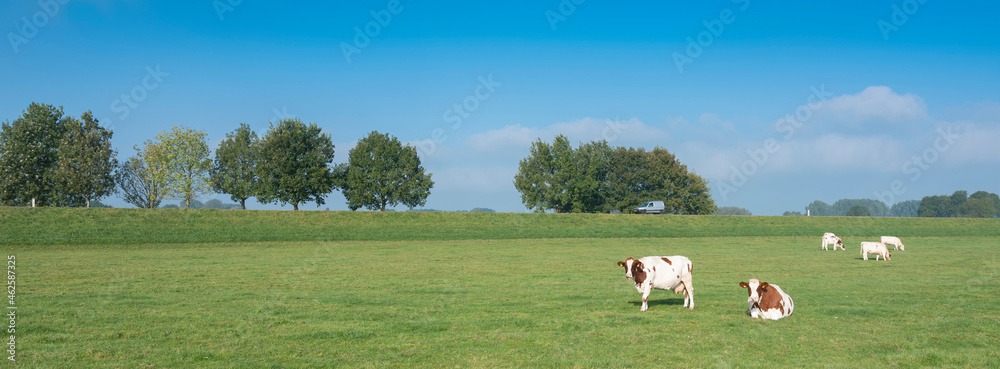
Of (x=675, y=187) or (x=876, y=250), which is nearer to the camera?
(x=876, y=250)

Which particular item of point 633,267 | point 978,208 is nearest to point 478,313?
point 633,267

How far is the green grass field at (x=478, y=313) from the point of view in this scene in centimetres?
1046

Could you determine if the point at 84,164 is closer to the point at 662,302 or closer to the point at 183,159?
the point at 183,159

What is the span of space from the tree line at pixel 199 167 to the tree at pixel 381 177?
149 mm

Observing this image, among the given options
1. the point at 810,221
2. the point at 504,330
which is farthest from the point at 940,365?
the point at 810,221

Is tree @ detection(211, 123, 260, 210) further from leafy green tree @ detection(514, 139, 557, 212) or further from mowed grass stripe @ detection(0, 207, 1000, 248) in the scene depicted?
leafy green tree @ detection(514, 139, 557, 212)

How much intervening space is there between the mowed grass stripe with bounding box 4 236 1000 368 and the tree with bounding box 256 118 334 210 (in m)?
51.5

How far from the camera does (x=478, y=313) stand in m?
15.0

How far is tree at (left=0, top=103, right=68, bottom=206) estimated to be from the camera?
67688 mm

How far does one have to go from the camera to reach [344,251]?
41.0m

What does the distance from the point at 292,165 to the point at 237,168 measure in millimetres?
9238

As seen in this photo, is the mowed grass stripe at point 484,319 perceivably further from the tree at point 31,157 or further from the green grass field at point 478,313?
the tree at point 31,157

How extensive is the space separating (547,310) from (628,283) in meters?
7.52

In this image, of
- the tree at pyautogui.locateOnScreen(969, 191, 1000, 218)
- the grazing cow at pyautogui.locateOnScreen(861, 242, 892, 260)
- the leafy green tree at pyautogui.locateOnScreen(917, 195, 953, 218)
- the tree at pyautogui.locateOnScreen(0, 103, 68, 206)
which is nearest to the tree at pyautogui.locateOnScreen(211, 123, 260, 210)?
the tree at pyautogui.locateOnScreen(0, 103, 68, 206)
